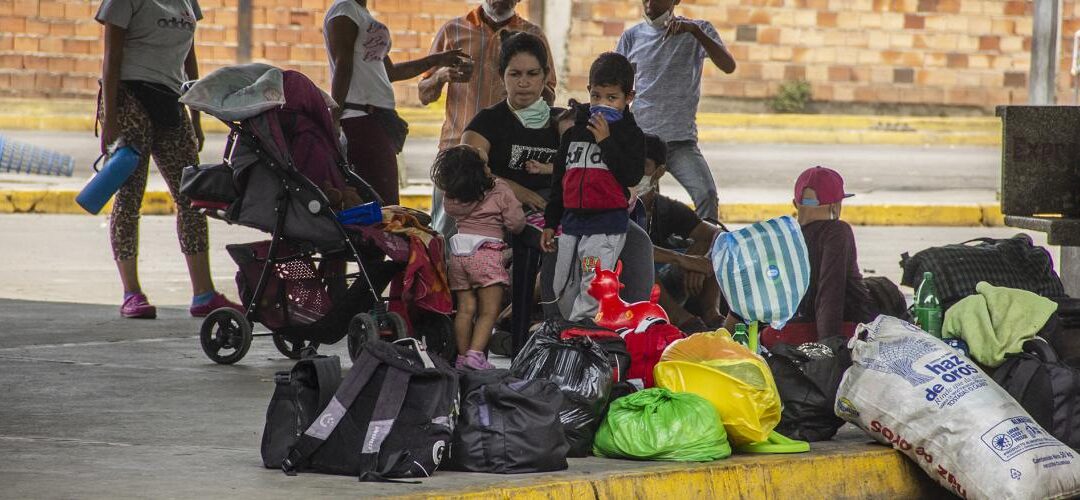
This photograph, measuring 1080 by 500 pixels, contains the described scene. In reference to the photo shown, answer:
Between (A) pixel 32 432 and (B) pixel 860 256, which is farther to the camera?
(B) pixel 860 256

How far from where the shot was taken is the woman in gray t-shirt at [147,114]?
26.6ft

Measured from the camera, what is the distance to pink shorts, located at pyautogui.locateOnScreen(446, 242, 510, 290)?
6.80 metres

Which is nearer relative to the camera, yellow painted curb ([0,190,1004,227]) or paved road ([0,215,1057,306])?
paved road ([0,215,1057,306])

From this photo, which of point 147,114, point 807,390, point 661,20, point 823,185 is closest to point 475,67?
point 661,20

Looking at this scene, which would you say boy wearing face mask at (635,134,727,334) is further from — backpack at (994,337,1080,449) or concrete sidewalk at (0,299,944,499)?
backpack at (994,337,1080,449)

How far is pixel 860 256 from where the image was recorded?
12.3 meters

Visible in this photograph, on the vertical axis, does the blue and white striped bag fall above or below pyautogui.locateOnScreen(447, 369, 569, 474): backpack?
above

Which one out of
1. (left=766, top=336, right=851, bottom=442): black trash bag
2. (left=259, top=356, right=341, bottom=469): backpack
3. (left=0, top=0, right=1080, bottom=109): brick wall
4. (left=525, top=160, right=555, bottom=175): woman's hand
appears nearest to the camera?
(left=259, top=356, right=341, bottom=469): backpack

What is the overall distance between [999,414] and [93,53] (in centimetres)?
2193

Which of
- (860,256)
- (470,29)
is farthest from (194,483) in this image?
(860,256)

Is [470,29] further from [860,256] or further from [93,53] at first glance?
[93,53]

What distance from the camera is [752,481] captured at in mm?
5121

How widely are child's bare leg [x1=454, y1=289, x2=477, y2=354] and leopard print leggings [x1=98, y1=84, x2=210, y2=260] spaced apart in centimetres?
202

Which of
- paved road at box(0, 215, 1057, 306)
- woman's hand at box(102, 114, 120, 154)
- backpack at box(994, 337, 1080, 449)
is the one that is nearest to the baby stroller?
woman's hand at box(102, 114, 120, 154)
